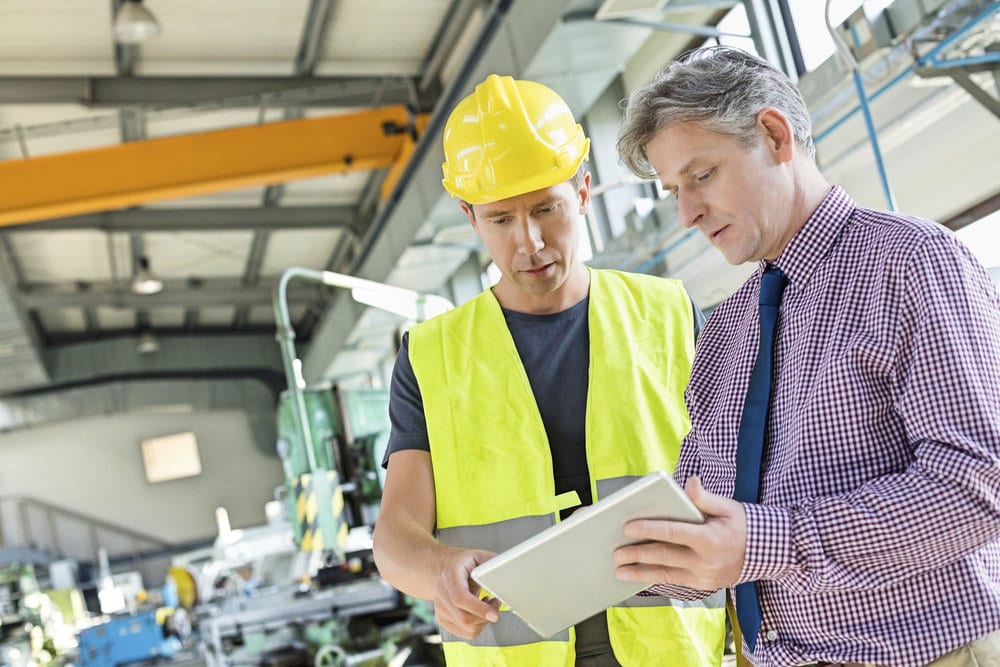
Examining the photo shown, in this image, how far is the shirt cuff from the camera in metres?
1.13

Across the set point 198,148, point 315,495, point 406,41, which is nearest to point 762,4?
point 315,495

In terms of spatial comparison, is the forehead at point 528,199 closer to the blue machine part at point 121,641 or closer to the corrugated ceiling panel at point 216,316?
the blue machine part at point 121,641

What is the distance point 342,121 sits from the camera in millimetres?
9750

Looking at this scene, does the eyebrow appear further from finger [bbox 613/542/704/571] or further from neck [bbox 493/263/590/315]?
finger [bbox 613/542/704/571]

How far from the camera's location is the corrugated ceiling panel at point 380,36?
886 centimetres

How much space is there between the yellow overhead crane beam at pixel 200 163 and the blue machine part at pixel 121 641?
140 inches

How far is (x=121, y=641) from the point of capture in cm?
876

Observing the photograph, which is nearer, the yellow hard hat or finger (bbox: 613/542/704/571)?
finger (bbox: 613/542/704/571)

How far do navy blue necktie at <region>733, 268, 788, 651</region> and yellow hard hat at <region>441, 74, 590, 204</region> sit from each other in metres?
0.55

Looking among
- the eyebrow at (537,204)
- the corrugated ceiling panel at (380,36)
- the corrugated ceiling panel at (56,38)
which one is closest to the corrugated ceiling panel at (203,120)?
the corrugated ceiling panel at (56,38)

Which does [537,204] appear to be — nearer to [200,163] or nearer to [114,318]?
[200,163]

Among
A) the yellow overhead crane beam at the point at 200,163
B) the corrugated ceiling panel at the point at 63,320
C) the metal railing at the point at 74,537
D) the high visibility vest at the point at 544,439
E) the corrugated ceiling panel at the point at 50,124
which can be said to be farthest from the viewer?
the metal railing at the point at 74,537

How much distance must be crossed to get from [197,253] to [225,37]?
6.29 m

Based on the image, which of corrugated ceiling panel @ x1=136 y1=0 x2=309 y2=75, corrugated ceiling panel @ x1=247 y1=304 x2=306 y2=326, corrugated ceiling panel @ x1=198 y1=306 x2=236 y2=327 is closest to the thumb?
corrugated ceiling panel @ x1=136 y1=0 x2=309 y2=75
